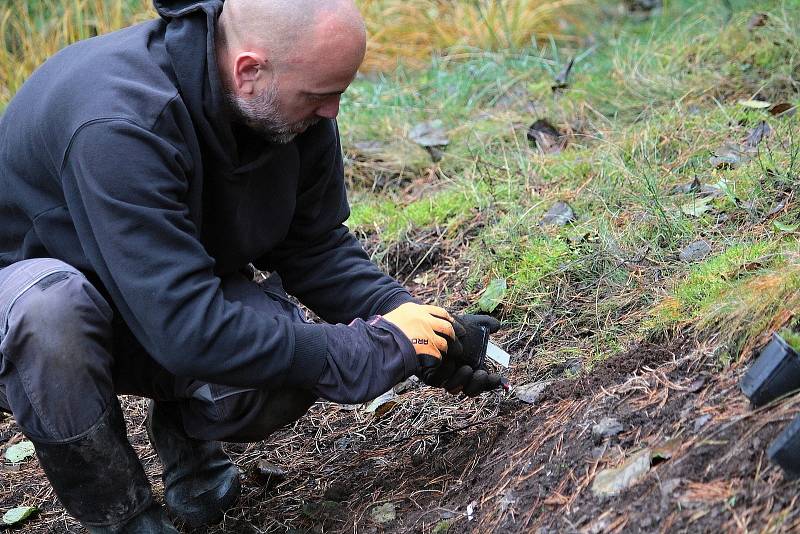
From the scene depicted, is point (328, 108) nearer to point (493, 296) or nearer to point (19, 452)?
point (493, 296)

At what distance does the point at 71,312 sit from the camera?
218 centimetres

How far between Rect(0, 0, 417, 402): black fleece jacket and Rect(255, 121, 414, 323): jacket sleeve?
0.10 ft

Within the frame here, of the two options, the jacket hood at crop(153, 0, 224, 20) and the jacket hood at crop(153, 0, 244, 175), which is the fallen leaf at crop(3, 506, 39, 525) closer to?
the jacket hood at crop(153, 0, 244, 175)

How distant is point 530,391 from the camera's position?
8.86ft

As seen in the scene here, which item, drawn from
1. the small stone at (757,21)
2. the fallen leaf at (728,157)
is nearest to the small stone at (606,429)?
the fallen leaf at (728,157)

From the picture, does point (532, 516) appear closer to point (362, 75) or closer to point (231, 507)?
point (231, 507)

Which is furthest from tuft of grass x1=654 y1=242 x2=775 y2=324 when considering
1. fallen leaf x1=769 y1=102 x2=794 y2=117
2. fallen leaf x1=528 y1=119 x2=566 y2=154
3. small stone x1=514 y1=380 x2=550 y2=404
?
fallen leaf x1=528 y1=119 x2=566 y2=154

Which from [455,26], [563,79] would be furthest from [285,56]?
[455,26]

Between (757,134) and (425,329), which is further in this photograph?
(757,134)

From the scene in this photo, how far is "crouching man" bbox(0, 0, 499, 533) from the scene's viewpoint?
208 centimetres

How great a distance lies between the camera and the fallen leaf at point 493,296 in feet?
10.4

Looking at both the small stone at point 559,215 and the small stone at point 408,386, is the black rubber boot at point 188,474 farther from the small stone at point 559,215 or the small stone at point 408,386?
the small stone at point 559,215

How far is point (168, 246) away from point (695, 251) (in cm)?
165

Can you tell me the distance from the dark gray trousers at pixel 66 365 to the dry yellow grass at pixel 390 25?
372 centimetres
